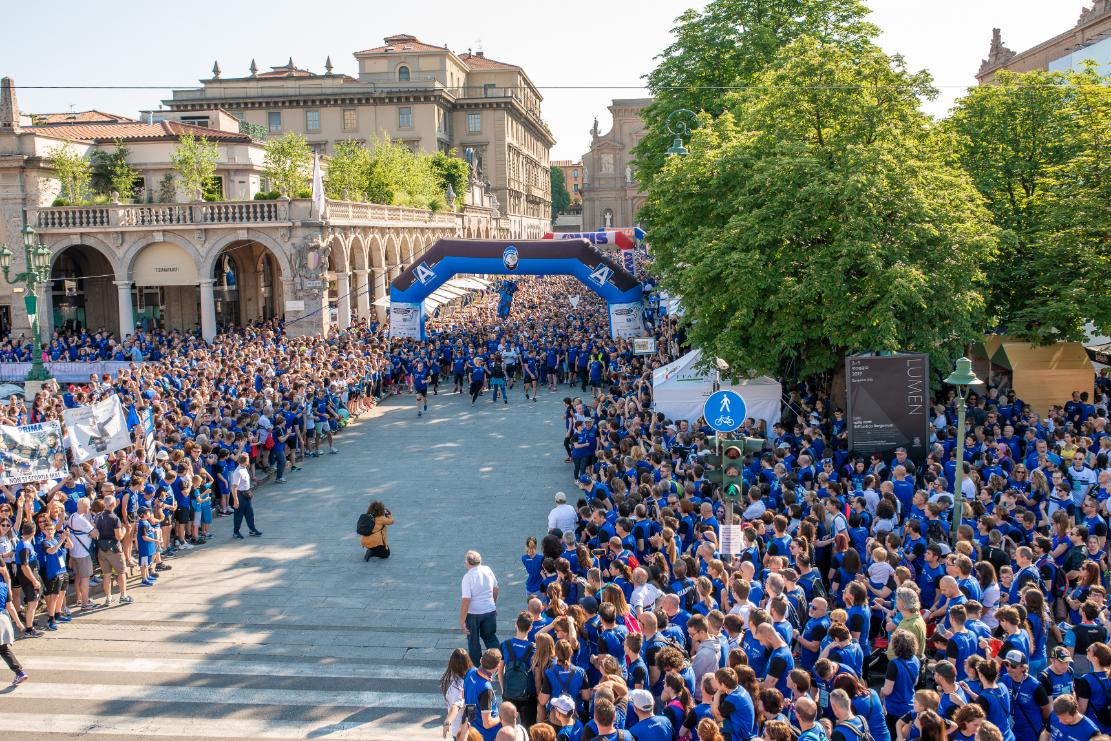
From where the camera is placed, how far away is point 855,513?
10883mm

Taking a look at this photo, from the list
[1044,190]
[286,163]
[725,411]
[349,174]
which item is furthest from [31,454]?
[349,174]

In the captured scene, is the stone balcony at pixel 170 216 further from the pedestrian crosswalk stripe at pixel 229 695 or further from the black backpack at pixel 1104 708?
the black backpack at pixel 1104 708

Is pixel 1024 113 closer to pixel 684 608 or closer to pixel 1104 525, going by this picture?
pixel 1104 525

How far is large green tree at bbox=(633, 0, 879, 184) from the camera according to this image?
2866 centimetres

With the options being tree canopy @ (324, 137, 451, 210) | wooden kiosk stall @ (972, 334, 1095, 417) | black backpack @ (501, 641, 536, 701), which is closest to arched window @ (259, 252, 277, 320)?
tree canopy @ (324, 137, 451, 210)

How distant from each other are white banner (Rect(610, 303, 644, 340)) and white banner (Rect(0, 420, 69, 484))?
19.4m

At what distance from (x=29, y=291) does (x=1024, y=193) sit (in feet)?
81.0

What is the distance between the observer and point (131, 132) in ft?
146

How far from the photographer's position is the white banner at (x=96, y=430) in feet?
45.6

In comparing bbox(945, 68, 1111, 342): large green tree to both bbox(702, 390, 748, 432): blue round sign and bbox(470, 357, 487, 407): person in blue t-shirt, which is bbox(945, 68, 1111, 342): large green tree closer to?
bbox(702, 390, 748, 432): blue round sign

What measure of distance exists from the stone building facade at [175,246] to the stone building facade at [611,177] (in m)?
71.6

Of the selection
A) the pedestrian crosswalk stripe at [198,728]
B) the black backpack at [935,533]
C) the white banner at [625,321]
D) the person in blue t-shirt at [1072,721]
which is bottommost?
the pedestrian crosswalk stripe at [198,728]

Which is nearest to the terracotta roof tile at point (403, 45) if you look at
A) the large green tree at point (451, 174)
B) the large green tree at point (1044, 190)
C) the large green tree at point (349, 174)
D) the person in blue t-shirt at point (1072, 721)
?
the large green tree at point (451, 174)

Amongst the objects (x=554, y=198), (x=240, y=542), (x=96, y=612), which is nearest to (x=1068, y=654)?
(x=96, y=612)
